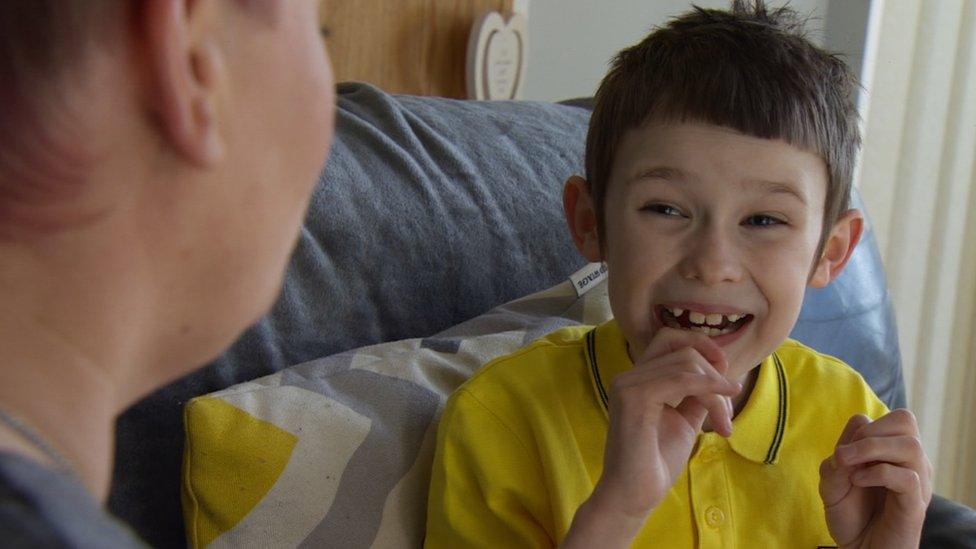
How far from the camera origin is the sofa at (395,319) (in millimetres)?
1097

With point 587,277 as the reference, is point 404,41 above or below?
above

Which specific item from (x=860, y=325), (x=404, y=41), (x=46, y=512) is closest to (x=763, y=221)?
(x=860, y=325)

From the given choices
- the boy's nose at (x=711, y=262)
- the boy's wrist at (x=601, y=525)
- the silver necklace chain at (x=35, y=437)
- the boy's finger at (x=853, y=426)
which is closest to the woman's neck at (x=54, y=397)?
the silver necklace chain at (x=35, y=437)

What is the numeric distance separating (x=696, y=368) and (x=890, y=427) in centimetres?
20

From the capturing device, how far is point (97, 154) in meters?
0.48

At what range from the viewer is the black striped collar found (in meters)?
1.17

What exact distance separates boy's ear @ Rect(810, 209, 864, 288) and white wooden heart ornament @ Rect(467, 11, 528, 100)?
3.83ft

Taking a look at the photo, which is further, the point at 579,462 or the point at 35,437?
the point at 579,462

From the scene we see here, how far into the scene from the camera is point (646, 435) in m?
1.02

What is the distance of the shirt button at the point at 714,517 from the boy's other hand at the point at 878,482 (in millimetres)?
95

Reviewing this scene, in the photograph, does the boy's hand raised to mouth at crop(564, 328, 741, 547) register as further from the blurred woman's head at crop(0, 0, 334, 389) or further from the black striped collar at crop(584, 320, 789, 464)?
the blurred woman's head at crop(0, 0, 334, 389)

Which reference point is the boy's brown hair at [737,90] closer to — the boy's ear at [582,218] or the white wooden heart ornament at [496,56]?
the boy's ear at [582,218]

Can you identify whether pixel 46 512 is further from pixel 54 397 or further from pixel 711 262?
pixel 711 262

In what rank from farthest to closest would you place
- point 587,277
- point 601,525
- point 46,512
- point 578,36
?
point 578,36, point 587,277, point 601,525, point 46,512
